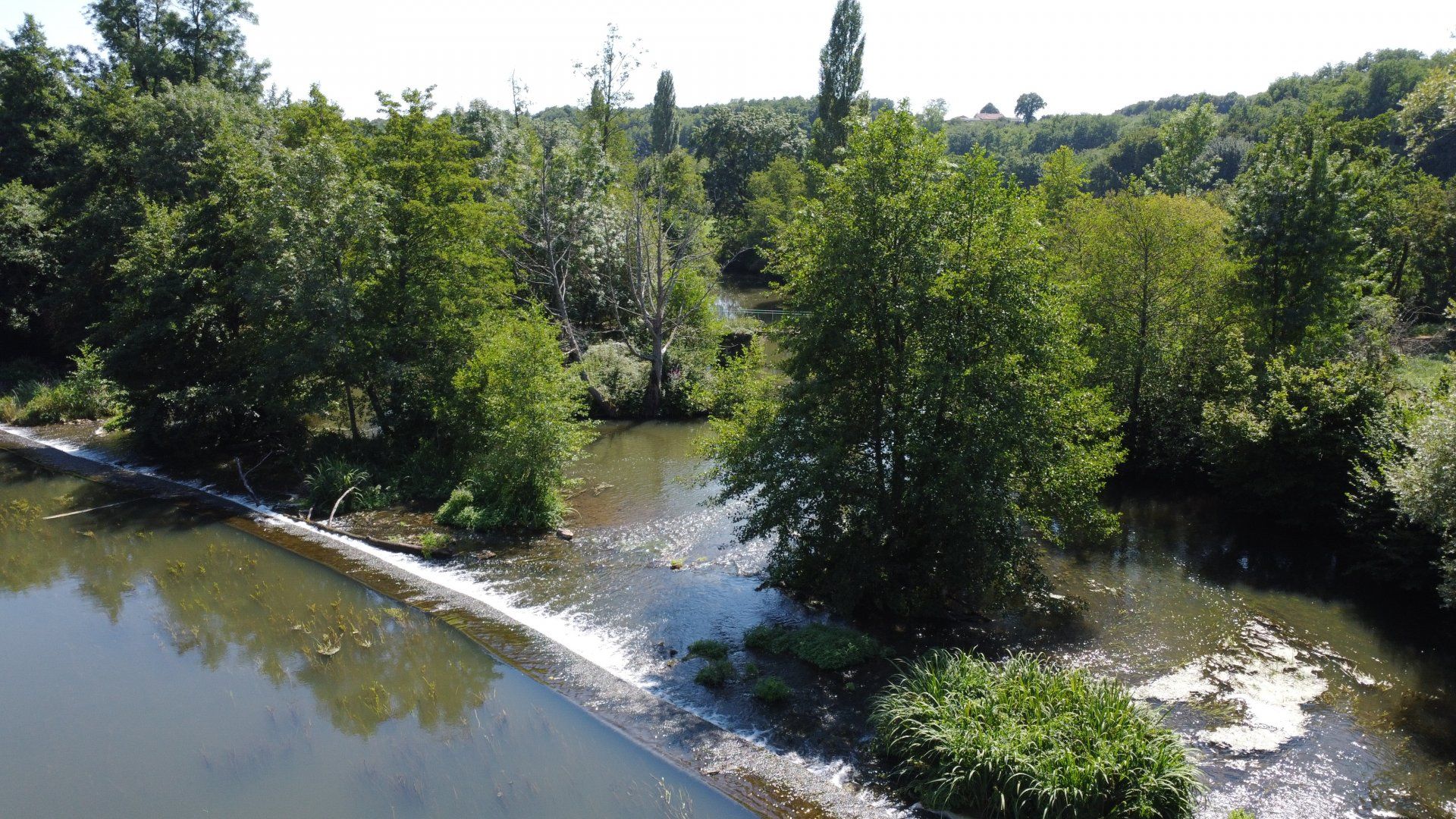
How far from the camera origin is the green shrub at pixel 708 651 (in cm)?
1453

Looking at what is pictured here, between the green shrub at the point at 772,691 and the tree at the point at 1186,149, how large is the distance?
49.7m

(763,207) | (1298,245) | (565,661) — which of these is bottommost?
(565,661)

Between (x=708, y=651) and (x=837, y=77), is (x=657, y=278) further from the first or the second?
(x=837, y=77)

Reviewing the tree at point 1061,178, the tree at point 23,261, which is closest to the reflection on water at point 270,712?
the tree at point 23,261

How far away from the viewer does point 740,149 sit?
82.8 meters

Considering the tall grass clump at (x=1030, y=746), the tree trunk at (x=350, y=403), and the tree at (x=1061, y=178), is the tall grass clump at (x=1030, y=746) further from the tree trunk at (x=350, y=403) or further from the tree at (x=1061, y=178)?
the tree at (x=1061, y=178)

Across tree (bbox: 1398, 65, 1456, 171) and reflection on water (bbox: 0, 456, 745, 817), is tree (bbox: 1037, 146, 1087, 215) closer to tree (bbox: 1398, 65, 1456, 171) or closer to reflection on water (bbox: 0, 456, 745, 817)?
tree (bbox: 1398, 65, 1456, 171)

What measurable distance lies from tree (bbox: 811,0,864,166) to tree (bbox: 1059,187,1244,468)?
31.8m

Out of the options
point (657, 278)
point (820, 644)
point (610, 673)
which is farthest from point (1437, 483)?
point (657, 278)

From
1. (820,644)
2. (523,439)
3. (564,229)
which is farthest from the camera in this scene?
(564,229)

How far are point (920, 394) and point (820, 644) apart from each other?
4903 mm

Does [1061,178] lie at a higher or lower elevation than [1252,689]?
higher

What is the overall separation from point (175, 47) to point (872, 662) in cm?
5794

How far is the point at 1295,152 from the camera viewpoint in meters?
26.0
